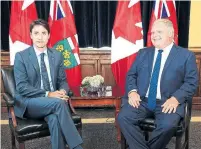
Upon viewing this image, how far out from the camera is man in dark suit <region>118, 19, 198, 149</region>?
2.54 metres

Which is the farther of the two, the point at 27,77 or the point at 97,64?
the point at 97,64

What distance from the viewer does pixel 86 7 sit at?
438 cm

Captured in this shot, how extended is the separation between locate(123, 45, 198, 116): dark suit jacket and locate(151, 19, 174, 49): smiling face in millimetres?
97

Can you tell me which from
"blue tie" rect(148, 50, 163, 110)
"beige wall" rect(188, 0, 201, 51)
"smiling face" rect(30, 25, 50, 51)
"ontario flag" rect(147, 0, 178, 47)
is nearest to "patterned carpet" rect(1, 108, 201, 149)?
"blue tie" rect(148, 50, 163, 110)

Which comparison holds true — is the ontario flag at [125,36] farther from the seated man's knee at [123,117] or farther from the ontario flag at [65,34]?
the seated man's knee at [123,117]

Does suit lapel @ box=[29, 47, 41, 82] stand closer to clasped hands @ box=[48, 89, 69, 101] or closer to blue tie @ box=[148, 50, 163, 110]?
clasped hands @ box=[48, 89, 69, 101]

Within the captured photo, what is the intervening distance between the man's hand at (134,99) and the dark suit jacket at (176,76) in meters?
0.06

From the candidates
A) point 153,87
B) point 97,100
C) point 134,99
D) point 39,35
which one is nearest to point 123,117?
point 134,99

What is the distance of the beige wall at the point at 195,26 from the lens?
14.0ft

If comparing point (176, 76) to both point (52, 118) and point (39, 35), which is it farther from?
point (39, 35)

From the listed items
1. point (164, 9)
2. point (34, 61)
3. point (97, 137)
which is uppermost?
point (164, 9)

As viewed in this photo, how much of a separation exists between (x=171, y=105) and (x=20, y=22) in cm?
241

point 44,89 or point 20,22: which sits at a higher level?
point 20,22

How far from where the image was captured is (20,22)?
4.02 m
